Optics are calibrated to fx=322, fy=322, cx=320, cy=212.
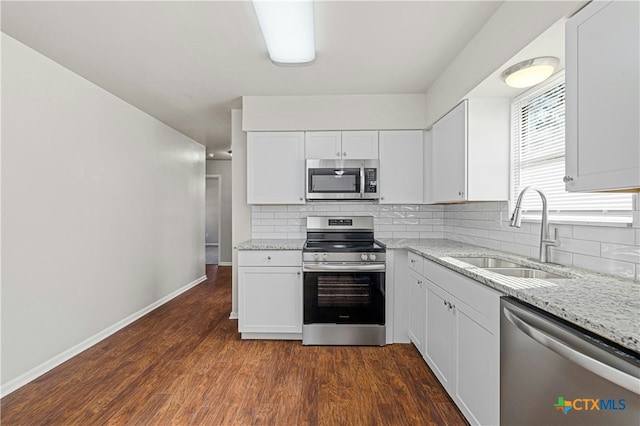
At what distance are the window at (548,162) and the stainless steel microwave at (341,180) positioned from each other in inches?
51.4

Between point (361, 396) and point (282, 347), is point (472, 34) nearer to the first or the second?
point (361, 396)

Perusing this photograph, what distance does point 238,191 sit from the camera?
3742mm

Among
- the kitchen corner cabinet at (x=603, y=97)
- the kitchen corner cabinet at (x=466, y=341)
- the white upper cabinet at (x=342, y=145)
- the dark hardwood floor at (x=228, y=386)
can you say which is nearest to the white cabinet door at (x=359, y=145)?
the white upper cabinet at (x=342, y=145)

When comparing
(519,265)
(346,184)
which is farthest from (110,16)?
(519,265)

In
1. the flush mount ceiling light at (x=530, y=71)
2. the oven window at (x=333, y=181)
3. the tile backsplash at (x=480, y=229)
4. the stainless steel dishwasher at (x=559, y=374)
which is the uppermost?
the flush mount ceiling light at (x=530, y=71)

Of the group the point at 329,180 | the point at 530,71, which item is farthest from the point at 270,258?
the point at 530,71

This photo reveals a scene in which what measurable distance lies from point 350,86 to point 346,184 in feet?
3.12

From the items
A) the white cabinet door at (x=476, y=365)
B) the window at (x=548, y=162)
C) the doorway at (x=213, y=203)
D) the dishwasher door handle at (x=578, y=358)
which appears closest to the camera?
the dishwasher door handle at (x=578, y=358)

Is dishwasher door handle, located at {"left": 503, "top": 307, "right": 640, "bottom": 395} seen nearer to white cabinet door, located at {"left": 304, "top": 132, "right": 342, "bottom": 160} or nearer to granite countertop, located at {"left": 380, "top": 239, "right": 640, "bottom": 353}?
granite countertop, located at {"left": 380, "top": 239, "right": 640, "bottom": 353}

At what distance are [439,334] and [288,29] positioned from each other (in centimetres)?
221

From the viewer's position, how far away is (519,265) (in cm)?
199

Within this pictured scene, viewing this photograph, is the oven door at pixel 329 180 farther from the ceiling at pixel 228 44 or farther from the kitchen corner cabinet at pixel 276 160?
the ceiling at pixel 228 44

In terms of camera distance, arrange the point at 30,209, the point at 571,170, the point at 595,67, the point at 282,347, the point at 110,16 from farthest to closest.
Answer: the point at 282,347 < the point at 30,209 < the point at 110,16 < the point at 571,170 < the point at 595,67

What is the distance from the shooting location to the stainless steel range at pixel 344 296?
290 centimetres
